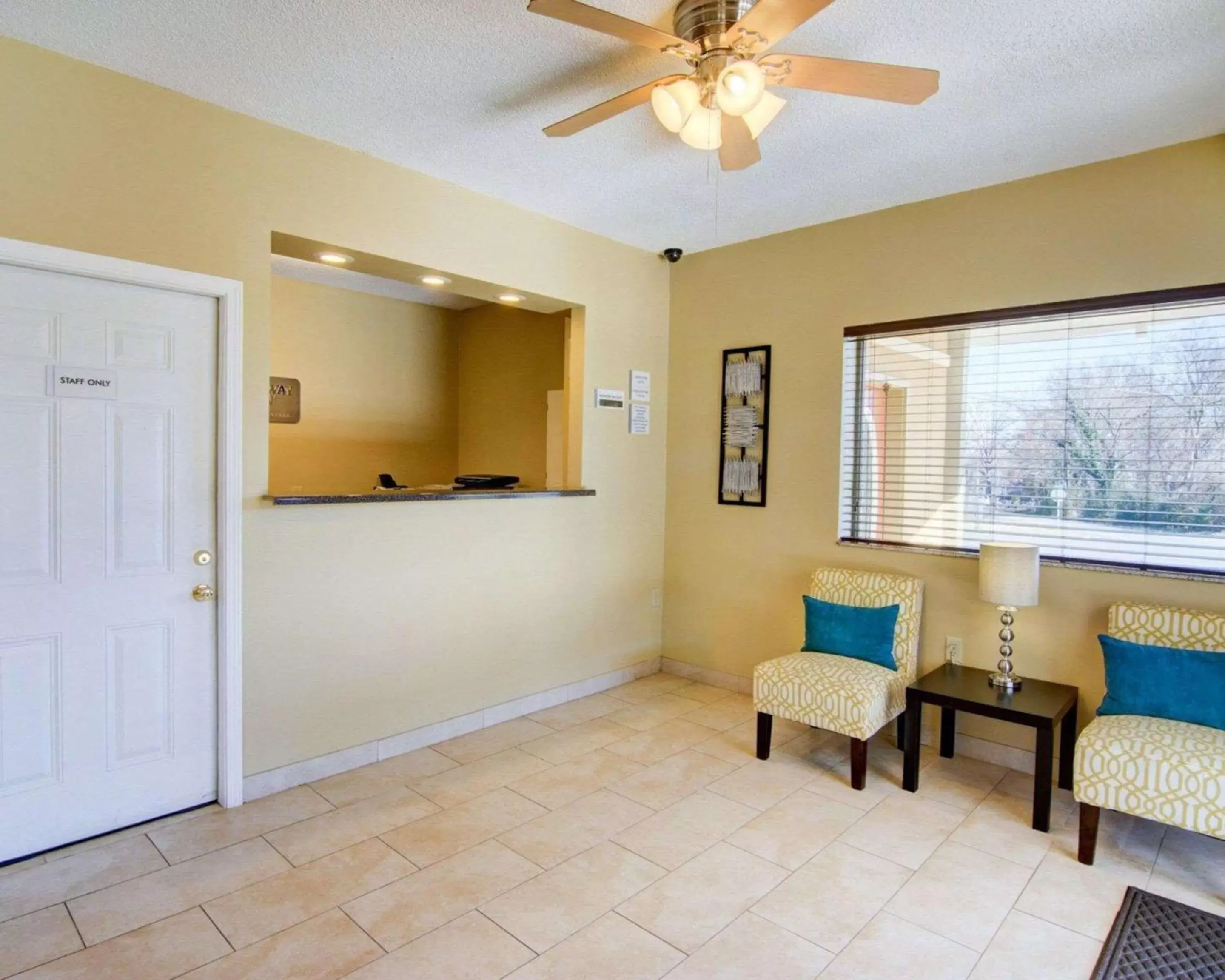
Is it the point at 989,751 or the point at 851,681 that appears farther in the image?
the point at 989,751

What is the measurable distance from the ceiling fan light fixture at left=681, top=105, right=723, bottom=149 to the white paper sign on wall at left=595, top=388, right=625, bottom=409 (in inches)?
76.8

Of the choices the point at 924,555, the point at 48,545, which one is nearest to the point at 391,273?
the point at 48,545

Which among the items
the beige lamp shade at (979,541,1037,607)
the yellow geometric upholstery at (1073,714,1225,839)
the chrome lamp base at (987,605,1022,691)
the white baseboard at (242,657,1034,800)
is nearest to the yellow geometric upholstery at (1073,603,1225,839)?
the yellow geometric upholstery at (1073,714,1225,839)

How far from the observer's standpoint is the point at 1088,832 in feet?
8.34

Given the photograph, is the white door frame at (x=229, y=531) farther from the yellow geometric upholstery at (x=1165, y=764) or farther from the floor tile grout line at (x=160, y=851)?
the yellow geometric upholstery at (x=1165, y=764)

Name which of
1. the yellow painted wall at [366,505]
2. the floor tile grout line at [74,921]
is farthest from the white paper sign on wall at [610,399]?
the floor tile grout line at [74,921]

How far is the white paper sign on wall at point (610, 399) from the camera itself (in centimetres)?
428

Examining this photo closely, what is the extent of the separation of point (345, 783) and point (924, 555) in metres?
2.92

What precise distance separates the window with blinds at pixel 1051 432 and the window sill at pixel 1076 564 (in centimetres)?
2

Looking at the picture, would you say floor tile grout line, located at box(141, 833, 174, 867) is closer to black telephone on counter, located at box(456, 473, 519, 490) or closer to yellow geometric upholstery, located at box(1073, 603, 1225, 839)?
black telephone on counter, located at box(456, 473, 519, 490)

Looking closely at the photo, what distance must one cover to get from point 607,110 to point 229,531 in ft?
6.83

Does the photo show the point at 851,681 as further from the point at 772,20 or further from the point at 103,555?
the point at 103,555

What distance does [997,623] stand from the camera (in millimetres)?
3387

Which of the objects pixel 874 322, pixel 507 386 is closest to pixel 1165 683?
pixel 874 322
